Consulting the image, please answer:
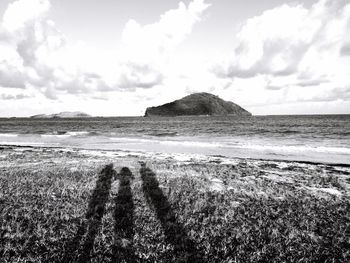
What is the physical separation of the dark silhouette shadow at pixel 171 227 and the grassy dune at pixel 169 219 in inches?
0.7

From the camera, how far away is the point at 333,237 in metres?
4.41

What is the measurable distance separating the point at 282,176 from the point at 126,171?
237 inches

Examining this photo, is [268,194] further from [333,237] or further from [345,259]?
[345,259]

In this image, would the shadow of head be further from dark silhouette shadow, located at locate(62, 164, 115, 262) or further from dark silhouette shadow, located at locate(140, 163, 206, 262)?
dark silhouette shadow, located at locate(140, 163, 206, 262)

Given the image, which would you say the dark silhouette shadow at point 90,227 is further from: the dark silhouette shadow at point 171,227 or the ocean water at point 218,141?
the ocean water at point 218,141

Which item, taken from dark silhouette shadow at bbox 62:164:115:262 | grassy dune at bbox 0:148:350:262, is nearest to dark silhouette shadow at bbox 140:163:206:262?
grassy dune at bbox 0:148:350:262

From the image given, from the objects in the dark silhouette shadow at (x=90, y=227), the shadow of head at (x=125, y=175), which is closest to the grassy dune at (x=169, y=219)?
the dark silhouette shadow at (x=90, y=227)

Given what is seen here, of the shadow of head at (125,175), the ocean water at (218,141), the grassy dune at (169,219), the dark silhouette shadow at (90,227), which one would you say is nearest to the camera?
the dark silhouette shadow at (90,227)

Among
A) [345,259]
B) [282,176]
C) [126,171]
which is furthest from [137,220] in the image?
[282,176]

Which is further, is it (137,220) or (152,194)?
(152,194)

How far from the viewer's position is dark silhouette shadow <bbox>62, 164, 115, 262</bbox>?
3.71 meters

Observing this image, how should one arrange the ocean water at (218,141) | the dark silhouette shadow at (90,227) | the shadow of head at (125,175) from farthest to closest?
the ocean water at (218,141) → the shadow of head at (125,175) → the dark silhouette shadow at (90,227)

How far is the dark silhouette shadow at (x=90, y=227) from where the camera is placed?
146 inches

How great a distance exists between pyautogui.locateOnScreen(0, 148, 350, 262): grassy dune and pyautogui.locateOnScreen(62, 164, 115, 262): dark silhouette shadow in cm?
2
